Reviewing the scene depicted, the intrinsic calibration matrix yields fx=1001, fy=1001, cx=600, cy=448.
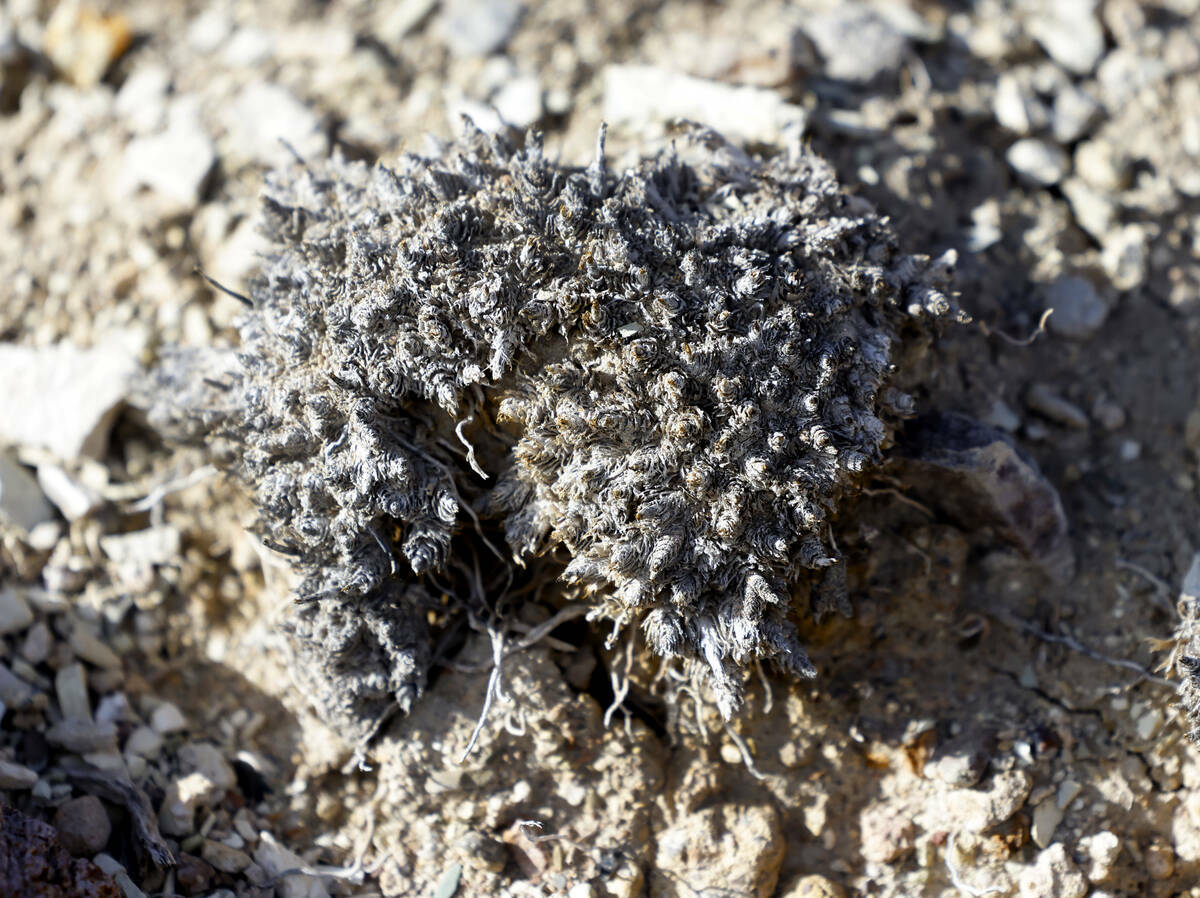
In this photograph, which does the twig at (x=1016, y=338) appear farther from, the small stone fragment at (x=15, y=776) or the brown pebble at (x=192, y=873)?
the small stone fragment at (x=15, y=776)

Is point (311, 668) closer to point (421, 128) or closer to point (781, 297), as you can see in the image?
point (781, 297)

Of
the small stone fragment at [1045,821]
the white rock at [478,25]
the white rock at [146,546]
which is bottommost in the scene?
the small stone fragment at [1045,821]

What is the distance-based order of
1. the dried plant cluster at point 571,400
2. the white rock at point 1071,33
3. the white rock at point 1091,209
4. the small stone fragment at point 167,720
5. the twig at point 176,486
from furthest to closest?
the white rock at point 1071,33, the white rock at point 1091,209, the twig at point 176,486, the small stone fragment at point 167,720, the dried plant cluster at point 571,400

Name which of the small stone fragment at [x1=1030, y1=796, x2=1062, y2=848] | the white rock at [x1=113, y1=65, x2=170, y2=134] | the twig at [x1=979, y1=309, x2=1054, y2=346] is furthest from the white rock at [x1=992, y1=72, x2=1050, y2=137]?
the white rock at [x1=113, y1=65, x2=170, y2=134]

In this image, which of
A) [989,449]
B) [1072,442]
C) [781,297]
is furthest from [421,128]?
[1072,442]

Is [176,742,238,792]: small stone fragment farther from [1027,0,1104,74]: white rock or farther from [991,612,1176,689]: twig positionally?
[1027,0,1104,74]: white rock

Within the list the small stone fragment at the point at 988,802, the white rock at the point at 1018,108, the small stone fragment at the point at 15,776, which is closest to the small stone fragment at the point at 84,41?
the small stone fragment at the point at 15,776
